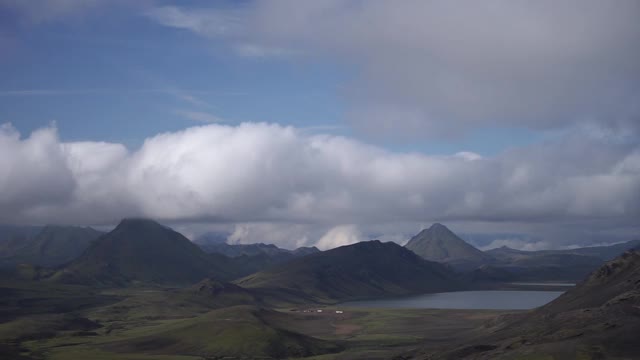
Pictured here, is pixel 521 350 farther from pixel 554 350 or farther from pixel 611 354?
pixel 611 354

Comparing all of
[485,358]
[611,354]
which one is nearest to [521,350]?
[485,358]

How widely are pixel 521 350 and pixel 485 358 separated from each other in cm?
1015

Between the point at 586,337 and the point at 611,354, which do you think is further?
the point at 586,337

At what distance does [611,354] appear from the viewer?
17775 centimetres

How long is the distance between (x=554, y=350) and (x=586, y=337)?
1443 cm

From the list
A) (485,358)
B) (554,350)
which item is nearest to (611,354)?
(554,350)

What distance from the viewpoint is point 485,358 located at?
19662 centimetres

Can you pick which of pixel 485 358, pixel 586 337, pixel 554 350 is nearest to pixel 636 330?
pixel 586 337

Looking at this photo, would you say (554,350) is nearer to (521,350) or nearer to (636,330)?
(521,350)

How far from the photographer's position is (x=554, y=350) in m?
183

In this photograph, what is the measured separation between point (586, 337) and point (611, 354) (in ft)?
46.2

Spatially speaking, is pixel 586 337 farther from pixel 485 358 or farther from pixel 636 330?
pixel 485 358

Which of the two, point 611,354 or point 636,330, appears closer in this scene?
point 611,354
